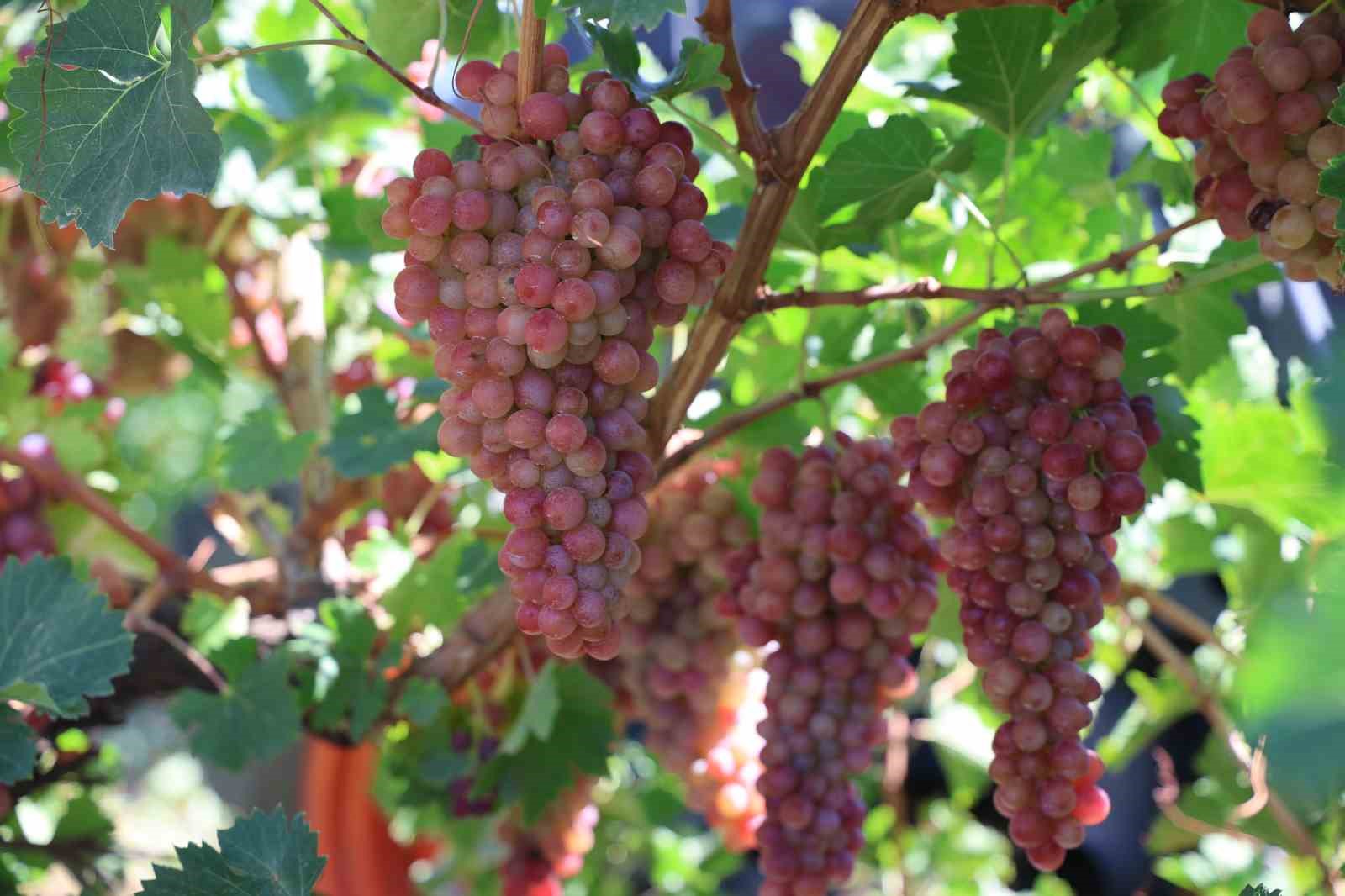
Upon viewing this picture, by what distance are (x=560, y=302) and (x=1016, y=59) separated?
32 cm

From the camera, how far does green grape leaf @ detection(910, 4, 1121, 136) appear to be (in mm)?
595

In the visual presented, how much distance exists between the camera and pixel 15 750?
23.8 inches

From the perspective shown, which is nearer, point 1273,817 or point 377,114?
point 1273,817

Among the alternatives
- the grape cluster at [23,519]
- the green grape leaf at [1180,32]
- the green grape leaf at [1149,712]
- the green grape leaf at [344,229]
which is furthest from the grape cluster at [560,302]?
the green grape leaf at [1149,712]

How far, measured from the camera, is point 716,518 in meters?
0.85

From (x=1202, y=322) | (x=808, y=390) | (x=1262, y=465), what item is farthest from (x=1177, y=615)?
(x=808, y=390)

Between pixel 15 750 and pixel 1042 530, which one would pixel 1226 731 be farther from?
pixel 15 750

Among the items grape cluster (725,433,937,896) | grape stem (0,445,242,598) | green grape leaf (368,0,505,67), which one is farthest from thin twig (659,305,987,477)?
grape stem (0,445,242,598)

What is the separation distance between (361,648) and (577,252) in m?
0.56

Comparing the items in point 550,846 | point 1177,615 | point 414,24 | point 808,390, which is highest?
point 414,24

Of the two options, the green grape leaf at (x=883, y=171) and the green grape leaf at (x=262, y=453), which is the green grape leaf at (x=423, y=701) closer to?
the green grape leaf at (x=262, y=453)

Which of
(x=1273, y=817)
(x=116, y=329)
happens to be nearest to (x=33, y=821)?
(x=116, y=329)

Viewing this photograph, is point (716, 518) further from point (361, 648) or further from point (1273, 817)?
point (1273, 817)

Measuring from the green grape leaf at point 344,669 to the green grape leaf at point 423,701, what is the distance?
0.04m
